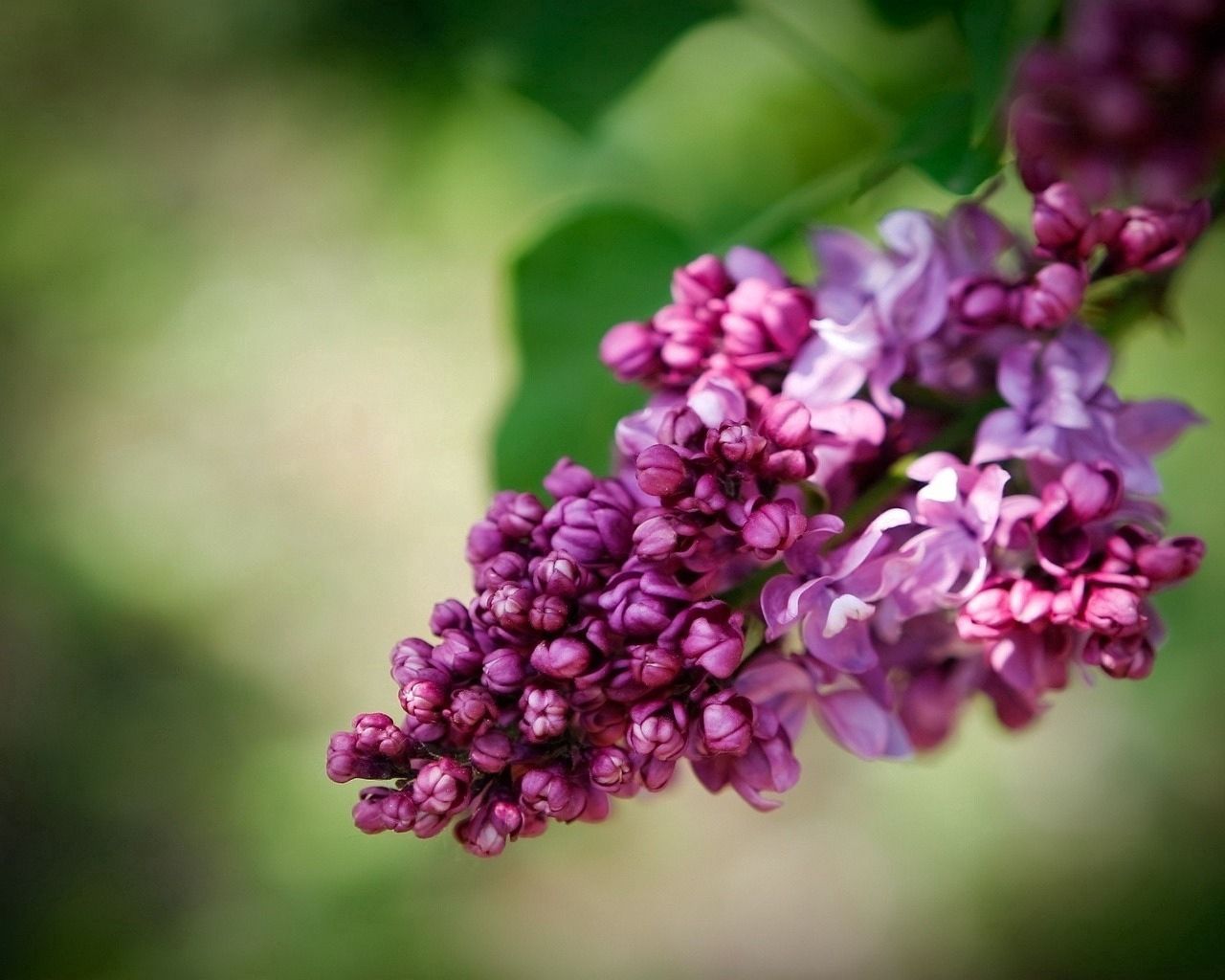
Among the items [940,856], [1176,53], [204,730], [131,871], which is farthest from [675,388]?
[131,871]

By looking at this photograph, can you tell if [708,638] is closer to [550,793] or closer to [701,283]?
[550,793]

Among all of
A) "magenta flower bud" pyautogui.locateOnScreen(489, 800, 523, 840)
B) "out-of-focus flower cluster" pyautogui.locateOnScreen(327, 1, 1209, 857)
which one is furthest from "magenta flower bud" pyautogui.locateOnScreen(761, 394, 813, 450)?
"magenta flower bud" pyautogui.locateOnScreen(489, 800, 523, 840)

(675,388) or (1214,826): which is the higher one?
(675,388)

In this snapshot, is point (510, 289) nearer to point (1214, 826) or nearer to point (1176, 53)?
point (1176, 53)

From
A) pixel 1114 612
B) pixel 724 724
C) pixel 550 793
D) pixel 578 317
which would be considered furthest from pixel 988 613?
pixel 578 317

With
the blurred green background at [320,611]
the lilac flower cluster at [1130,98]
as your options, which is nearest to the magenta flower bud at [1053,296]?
the lilac flower cluster at [1130,98]
